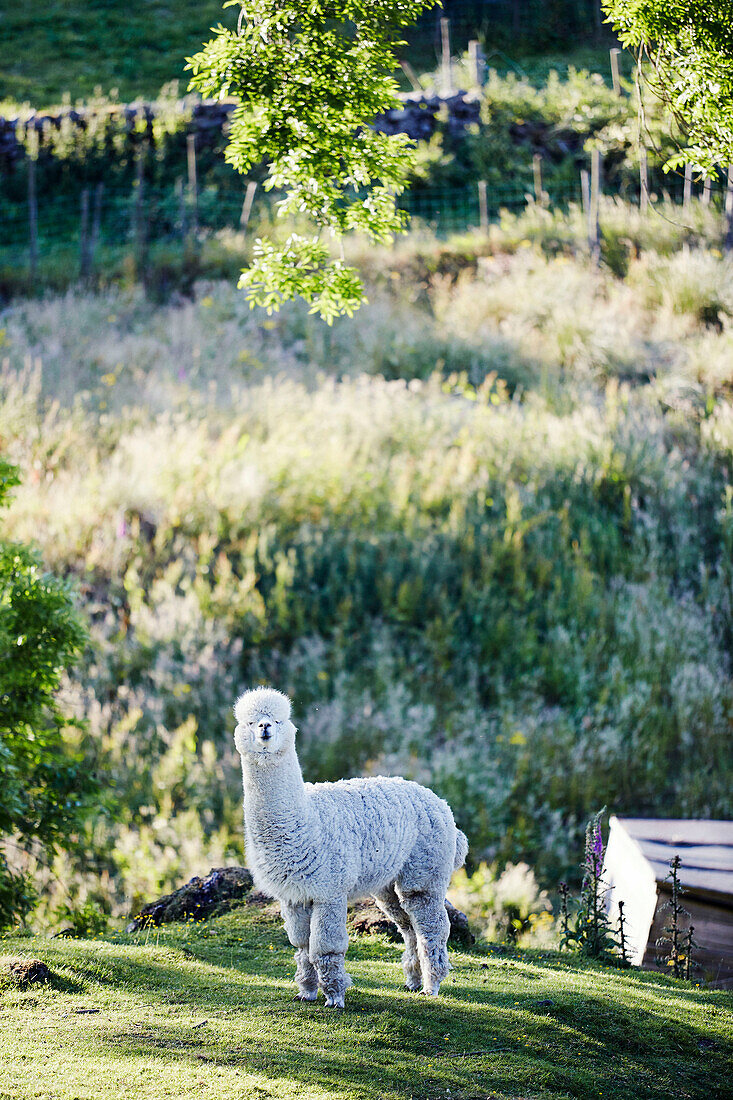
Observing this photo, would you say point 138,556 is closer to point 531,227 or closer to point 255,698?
point 255,698

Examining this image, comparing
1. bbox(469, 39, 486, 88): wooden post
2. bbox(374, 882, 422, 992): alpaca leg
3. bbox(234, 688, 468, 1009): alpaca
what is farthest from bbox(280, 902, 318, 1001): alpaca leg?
bbox(469, 39, 486, 88): wooden post

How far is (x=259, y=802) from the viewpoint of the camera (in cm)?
454

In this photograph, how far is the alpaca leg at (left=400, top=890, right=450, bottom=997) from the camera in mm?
4961

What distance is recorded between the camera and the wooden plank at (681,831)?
7246 millimetres

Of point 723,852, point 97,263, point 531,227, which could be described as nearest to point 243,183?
point 97,263

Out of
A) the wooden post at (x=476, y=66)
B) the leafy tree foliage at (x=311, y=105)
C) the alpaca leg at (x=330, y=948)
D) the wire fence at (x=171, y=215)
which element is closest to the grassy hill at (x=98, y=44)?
the wire fence at (x=171, y=215)

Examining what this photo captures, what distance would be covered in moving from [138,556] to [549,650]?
5.14 metres

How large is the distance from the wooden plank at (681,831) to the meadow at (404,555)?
144cm

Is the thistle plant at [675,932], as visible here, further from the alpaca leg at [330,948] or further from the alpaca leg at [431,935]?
the alpaca leg at [330,948]

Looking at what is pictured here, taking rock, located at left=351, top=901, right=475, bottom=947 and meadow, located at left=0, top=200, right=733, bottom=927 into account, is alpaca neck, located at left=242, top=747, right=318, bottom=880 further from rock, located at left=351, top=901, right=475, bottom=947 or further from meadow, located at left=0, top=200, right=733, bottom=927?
meadow, located at left=0, top=200, right=733, bottom=927

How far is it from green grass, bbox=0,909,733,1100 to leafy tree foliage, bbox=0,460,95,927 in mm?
1374

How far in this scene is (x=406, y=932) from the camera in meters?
5.20

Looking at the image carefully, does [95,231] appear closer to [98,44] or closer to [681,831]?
[98,44]

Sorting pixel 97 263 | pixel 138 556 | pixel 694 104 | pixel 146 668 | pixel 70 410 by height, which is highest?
pixel 694 104
